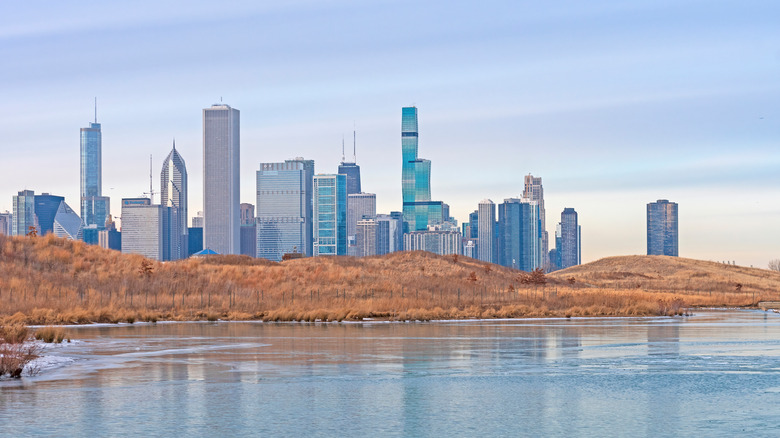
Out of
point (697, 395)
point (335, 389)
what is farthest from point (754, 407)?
point (335, 389)

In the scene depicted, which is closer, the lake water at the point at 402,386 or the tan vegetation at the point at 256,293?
the lake water at the point at 402,386

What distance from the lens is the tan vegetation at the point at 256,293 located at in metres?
46.9

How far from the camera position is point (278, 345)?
3028cm

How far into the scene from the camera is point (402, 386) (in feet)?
65.4

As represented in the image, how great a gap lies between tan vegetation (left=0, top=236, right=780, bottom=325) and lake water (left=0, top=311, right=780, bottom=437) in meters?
12.7

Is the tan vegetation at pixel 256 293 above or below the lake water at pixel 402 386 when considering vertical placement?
above

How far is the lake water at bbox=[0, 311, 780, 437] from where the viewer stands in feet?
49.5

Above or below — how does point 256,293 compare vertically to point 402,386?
above

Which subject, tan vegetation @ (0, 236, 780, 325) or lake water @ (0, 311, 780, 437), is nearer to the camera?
lake water @ (0, 311, 780, 437)

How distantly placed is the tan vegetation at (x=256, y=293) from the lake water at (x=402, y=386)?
41.8 ft

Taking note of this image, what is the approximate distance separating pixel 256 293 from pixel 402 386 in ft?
127

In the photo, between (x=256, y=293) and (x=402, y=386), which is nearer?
(x=402, y=386)

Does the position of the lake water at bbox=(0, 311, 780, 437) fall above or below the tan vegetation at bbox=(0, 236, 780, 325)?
below

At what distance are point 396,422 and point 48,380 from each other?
29.8 feet
